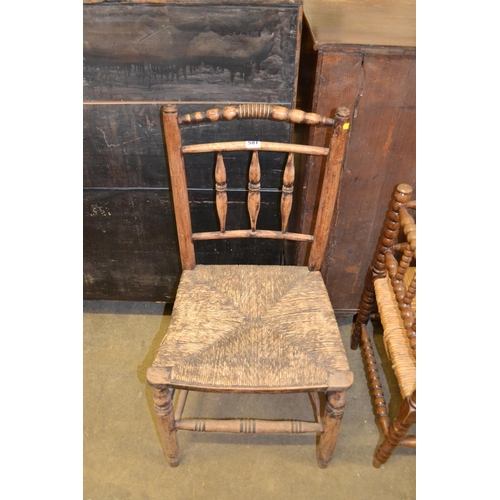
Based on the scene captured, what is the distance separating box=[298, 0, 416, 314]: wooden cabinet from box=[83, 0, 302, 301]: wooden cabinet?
0.10m

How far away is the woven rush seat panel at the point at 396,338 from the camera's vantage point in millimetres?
1373

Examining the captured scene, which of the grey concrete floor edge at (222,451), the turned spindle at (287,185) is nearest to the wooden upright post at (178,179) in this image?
the turned spindle at (287,185)

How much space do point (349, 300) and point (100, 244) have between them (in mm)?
1067

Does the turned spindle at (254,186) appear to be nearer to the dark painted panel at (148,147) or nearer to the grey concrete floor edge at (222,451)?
the dark painted panel at (148,147)

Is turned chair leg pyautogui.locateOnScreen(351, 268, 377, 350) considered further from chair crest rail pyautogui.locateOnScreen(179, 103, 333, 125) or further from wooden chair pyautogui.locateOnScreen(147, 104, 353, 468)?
chair crest rail pyautogui.locateOnScreen(179, 103, 333, 125)

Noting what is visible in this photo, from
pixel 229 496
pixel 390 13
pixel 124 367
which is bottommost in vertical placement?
pixel 229 496

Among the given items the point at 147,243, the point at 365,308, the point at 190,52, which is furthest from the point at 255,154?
the point at 365,308

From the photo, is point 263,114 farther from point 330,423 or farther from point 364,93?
point 330,423

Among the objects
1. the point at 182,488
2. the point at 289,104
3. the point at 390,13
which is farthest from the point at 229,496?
the point at 390,13

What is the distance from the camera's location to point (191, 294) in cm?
153

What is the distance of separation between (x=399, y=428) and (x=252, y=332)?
0.52 meters

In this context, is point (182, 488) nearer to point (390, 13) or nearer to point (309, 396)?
point (309, 396)
